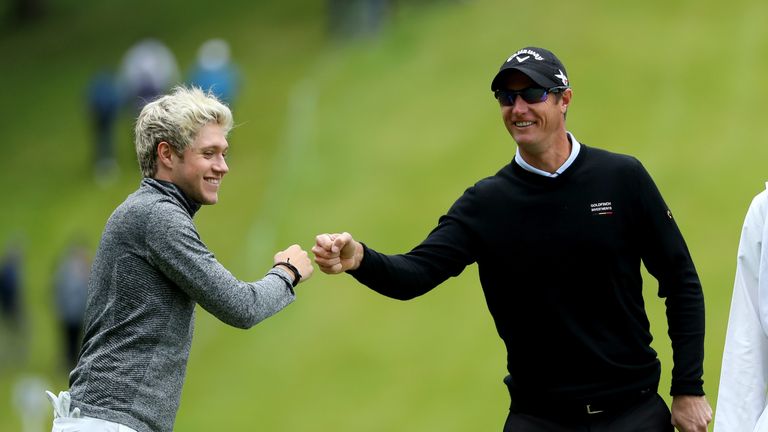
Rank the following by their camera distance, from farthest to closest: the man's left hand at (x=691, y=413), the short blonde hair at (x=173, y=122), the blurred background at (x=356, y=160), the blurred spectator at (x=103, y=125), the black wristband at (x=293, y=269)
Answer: the blurred spectator at (x=103, y=125), the blurred background at (x=356, y=160), the man's left hand at (x=691, y=413), the black wristband at (x=293, y=269), the short blonde hair at (x=173, y=122)

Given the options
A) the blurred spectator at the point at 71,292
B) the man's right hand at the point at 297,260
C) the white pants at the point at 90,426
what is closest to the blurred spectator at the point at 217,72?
the blurred spectator at the point at 71,292

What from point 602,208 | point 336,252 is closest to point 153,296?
point 336,252

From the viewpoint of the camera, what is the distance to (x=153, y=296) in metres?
4.15

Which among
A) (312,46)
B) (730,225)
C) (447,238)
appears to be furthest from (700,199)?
(447,238)

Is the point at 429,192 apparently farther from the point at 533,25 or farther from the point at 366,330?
the point at 533,25

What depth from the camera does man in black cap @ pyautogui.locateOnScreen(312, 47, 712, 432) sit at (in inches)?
191

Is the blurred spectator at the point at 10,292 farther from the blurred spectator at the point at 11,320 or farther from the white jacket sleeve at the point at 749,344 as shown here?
the white jacket sleeve at the point at 749,344

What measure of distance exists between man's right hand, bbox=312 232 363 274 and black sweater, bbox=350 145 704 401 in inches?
2.6

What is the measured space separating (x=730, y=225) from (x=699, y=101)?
2880 millimetres

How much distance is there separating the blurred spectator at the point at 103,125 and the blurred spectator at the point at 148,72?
0.36m

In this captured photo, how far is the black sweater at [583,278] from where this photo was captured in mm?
4848

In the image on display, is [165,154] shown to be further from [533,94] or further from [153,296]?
[533,94]

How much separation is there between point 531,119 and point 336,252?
0.83m

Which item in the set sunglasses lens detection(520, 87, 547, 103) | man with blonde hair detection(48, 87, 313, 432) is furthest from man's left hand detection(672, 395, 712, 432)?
man with blonde hair detection(48, 87, 313, 432)
